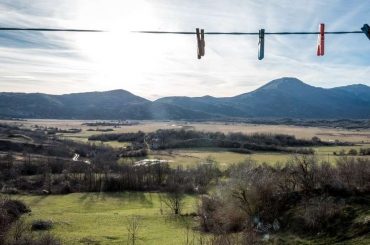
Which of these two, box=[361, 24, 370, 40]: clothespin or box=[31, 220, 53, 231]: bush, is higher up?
box=[361, 24, 370, 40]: clothespin

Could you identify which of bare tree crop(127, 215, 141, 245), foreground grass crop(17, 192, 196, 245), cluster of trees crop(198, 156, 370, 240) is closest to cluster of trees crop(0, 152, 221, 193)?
foreground grass crop(17, 192, 196, 245)

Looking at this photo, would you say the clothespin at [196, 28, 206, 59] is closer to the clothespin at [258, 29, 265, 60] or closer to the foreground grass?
the clothespin at [258, 29, 265, 60]

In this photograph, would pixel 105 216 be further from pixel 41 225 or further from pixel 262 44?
pixel 262 44

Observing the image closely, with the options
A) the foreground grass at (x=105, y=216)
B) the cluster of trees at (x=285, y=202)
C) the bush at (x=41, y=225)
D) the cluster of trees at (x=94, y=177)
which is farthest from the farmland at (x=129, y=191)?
the bush at (x=41, y=225)

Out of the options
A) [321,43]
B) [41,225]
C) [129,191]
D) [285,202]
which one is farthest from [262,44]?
[129,191]

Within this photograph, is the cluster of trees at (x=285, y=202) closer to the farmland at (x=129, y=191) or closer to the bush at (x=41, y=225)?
the farmland at (x=129, y=191)

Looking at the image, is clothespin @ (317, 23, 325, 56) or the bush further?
the bush
